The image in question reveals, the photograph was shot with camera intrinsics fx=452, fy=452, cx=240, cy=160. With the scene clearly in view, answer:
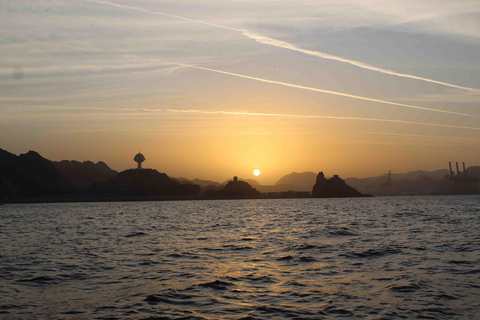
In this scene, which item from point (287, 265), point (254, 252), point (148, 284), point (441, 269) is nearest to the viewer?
point (148, 284)

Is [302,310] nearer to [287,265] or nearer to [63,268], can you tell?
[287,265]

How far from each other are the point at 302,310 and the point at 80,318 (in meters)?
9.91

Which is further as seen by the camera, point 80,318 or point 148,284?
point 148,284

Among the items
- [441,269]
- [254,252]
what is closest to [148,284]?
[254,252]

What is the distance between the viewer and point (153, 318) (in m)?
19.9

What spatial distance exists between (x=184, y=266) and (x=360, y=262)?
42.6ft

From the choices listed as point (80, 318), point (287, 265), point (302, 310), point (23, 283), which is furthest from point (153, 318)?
point (287, 265)

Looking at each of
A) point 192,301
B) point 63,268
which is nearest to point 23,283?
point 63,268

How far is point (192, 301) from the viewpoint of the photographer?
22.8 metres

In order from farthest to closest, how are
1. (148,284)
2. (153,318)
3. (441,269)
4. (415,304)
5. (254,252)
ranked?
(254,252) → (441,269) → (148,284) → (415,304) → (153,318)

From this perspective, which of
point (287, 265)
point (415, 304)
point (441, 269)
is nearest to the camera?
point (415, 304)

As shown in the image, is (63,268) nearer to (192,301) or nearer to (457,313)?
(192,301)

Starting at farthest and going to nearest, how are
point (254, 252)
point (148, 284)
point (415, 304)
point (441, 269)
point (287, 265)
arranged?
1. point (254, 252)
2. point (287, 265)
3. point (441, 269)
4. point (148, 284)
5. point (415, 304)

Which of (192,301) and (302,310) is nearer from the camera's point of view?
(302,310)
